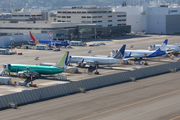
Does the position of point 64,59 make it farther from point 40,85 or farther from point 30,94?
point 30,94

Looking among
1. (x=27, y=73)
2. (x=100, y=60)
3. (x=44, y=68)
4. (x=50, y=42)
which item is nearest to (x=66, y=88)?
(x=44, y=68)

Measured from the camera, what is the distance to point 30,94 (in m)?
55.2

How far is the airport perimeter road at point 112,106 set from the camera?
4738cm

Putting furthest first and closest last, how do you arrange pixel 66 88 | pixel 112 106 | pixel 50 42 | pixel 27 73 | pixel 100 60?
pixel 50 42 → pixel 100 60 → pixel 27 73 → pixel 66 88 → pixel 112 106

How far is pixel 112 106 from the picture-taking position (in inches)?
2071

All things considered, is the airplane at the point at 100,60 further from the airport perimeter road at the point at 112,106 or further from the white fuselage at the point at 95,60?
the airport perimeter road at the point at 112,106

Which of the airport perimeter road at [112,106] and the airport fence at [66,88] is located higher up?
the airport fence at [66,88]

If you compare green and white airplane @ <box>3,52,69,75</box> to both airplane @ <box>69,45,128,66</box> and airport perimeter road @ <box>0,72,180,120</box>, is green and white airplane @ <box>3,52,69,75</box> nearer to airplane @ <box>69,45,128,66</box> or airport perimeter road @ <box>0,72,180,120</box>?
airport perimeter road @ <box>0,72,180,120</box>

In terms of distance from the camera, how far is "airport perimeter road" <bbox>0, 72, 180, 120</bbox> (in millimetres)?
47375

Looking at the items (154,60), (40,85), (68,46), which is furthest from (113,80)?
(68,46)

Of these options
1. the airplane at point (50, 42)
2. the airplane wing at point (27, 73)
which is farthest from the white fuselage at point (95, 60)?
the airplane at point (50, 42)

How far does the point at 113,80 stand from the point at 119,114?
2241cm

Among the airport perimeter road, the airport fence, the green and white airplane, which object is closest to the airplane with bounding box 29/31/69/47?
the green and white airplane

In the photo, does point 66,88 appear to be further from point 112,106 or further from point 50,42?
point 50,42
